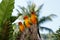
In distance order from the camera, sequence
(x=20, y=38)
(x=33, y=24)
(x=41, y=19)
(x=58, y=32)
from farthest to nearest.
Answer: (x=58, y=32), (x=41, y=19), (x=33, y=24), (x=20, y=38)

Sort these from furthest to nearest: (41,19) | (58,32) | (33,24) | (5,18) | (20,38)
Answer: (58,32) → (41,19) → (33,24) → (20,38) → (5,18)

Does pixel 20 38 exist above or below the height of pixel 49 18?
below

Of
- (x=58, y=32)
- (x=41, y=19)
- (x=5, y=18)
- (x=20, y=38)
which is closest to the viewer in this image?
(x=5, y=18)

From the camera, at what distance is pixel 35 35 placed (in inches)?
151

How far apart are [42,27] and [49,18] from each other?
141cm

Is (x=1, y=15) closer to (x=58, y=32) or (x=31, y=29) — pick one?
(x=31, y=29)

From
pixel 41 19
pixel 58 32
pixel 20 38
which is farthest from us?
pixel 58 32

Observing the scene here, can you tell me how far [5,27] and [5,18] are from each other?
431 mm

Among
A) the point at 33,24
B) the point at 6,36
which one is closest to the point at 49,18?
the point at 33,24

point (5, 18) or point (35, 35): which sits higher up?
point (5, 18)

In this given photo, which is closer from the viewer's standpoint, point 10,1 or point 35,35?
point 10,1

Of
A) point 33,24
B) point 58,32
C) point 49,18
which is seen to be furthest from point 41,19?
point 33,24

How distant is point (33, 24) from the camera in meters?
4.09

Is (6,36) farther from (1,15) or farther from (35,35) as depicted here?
(35,35)
